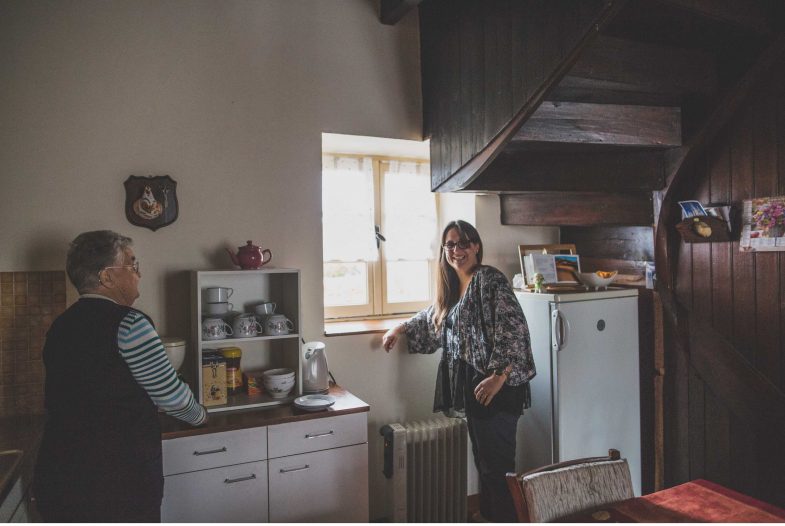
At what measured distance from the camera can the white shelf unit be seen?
2.44 metres

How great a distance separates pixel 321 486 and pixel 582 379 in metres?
1.49

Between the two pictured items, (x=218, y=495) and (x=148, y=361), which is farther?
(x=218, y=495)

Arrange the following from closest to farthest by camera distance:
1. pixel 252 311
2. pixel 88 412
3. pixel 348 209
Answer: pixel 88 412, pixel 252 311, pixel 348 209

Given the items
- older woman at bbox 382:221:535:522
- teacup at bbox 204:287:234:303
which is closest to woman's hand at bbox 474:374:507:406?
older woman at bbox 382:221:535:522

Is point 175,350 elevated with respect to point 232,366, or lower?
elevated

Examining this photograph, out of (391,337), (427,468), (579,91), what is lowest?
(427,468)

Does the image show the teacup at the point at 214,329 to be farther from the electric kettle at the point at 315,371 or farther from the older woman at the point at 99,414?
the older woman at the point at 99,414

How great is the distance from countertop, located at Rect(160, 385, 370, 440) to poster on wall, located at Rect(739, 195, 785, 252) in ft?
6.65

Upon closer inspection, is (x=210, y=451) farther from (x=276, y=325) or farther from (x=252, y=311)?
(x=252, y=311)

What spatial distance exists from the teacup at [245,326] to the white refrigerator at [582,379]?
151cm

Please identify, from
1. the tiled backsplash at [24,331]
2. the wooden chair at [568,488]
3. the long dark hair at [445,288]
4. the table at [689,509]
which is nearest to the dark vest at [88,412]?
the tiled backsplash at [24,331]

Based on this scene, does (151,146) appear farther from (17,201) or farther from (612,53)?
(612,53)

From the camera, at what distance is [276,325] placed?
8.48ft

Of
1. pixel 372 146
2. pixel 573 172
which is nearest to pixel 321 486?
pixel 372 146
